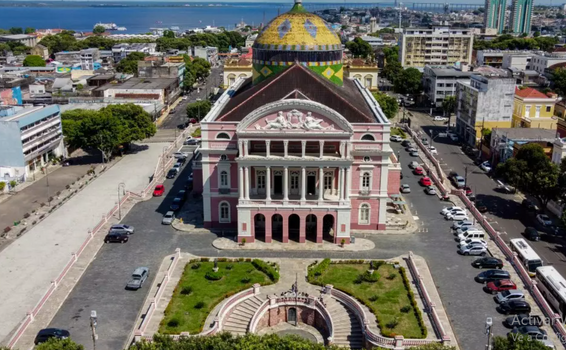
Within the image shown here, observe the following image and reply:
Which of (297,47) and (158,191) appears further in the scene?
(158,191)

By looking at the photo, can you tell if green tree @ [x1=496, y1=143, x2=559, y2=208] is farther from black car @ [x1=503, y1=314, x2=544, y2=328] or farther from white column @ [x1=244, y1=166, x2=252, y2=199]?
white column @ [x1=244, y1=166, x2=252, y2=199]

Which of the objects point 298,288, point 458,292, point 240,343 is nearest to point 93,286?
point 298,288

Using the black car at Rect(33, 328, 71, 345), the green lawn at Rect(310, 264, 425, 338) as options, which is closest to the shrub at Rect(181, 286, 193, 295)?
the black car at Rect(33, 328, 71, 345)

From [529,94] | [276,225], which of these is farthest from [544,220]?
[529,94]

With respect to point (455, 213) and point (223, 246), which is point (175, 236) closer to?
point (223, 246)

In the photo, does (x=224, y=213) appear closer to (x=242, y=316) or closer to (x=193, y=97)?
(x=242, y=316)
